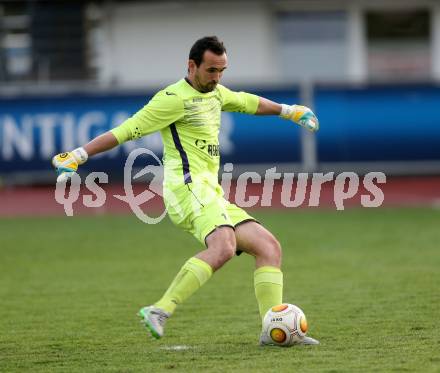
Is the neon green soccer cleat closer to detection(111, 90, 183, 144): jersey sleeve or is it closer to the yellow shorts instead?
the yellow shorts

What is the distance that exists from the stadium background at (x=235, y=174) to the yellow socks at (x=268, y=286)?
35 centimetres

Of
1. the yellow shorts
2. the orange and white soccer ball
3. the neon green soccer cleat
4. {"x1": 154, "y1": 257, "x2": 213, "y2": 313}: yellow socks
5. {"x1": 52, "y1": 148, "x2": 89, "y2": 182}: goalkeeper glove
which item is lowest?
the orange and white soccer ball

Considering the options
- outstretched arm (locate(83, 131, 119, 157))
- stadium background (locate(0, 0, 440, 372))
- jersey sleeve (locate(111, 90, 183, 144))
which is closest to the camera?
outstretched arm (locate(83, 131, 119, 157))

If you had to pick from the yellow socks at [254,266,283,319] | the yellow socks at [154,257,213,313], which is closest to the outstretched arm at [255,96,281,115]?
the yellow socks at [254,266,283,319]

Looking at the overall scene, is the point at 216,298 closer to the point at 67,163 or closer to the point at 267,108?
the point at 267,108

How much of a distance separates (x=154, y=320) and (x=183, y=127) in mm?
1375

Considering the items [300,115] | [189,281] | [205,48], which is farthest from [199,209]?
[300,115]

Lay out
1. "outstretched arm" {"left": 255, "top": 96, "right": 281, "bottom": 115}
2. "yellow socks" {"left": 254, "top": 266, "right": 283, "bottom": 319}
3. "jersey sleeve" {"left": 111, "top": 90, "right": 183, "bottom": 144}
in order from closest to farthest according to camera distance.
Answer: "jersey sleeve" {"left": 111, "top": 90, "right": 183, "bottom": 144}
"yellow socks" {"left": 254, "top": 266, "right": 283, "bottom": 319}
"outstretched arm" {"left": 255, "top": 96, "right": 281, "bottom": 115}

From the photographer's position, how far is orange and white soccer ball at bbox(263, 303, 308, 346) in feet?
22.6

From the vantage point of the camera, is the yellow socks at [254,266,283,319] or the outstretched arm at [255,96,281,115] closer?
the yellow socks at [254,266,283,319]

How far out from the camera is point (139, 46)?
2512 cm

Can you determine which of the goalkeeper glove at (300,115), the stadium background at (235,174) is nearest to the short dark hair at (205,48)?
the goalkeeper glove at (300,115)

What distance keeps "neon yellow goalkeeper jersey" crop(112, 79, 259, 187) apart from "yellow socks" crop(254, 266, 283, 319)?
729 millimetres

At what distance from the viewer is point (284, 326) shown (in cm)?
688
